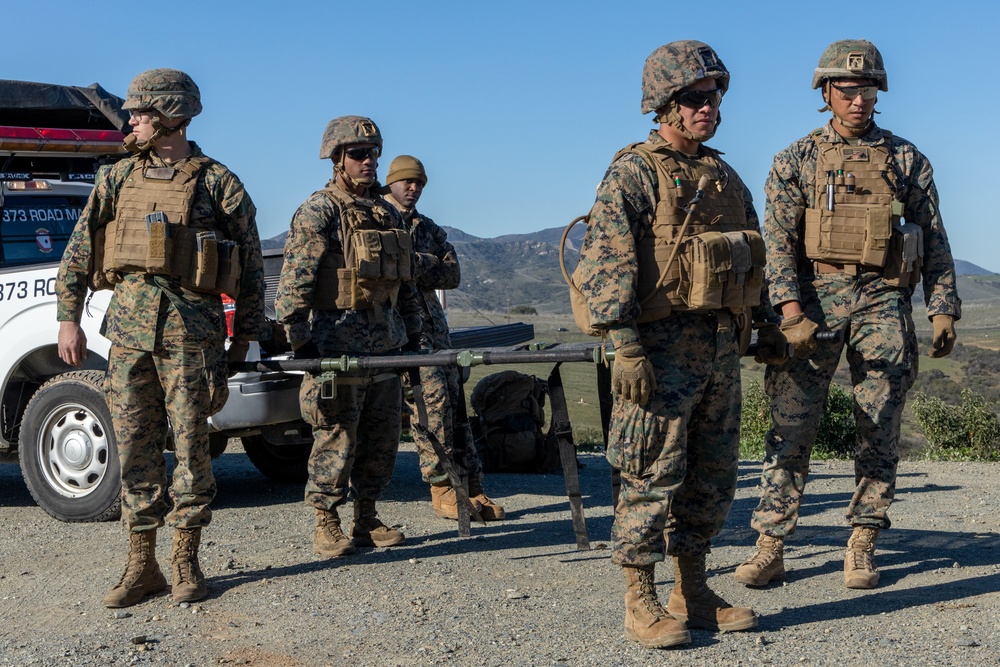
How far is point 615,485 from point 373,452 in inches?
70.2

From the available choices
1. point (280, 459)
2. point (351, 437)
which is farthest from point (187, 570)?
point (280, 459)

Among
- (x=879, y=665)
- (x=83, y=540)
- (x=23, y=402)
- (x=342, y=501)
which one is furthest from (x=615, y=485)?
(x=23, y=402)

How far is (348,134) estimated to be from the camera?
620 cm

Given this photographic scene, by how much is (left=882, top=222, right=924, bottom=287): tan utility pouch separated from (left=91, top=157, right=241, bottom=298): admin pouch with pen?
9.64 feet

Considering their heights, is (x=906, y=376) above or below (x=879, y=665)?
above

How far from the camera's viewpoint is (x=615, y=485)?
16.9ft

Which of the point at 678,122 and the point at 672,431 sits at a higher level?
the point at 678,122

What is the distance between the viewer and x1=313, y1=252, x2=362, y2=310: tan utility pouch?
6.20m

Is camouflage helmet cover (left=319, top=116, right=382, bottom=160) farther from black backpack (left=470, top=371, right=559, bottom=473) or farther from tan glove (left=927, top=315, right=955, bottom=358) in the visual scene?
black backpack (left=470, top=371, right=559, bottom=473)

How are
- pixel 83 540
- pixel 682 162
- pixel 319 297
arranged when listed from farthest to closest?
pixel 83 540, pixel 319 297, pixel 682 162

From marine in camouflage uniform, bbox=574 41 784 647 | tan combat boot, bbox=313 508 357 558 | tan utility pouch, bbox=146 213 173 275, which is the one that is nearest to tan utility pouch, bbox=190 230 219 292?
tan utility pouch, bbox=146 213 173 275

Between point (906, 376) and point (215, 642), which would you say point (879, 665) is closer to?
point (906, 376)

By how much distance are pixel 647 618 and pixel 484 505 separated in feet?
9.15

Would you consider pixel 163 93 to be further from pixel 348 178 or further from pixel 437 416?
pixel 437 416
